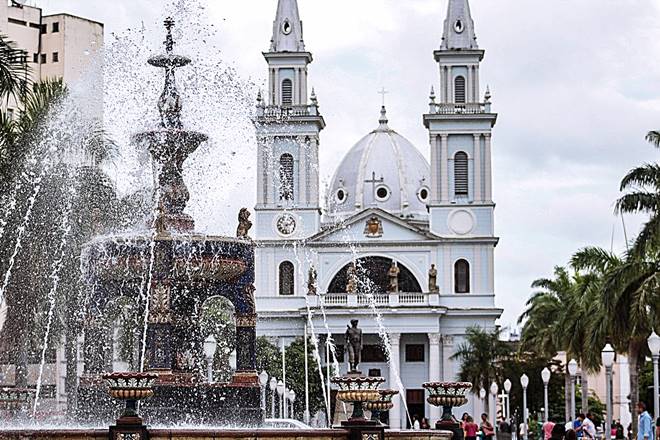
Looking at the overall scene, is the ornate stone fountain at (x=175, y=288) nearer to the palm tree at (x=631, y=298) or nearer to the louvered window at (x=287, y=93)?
the palm tree at (x=631, y=298)

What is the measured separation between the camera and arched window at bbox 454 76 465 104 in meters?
79.1

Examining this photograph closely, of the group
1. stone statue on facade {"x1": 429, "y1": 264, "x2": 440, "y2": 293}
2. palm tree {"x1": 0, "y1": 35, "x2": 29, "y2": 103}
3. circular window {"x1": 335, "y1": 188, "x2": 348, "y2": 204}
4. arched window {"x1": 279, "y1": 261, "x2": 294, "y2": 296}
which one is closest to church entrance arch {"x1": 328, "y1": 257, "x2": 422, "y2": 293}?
stone statue on facade {"x1": 429, "y1": 264, "x2": 440, "y2": 293}

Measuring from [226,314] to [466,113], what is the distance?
52.5 meters

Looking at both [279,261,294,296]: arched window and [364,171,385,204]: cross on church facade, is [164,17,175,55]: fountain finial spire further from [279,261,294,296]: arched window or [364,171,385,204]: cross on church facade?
[364,171,385,204]: cross on church facade

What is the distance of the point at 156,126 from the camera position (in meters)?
19.8

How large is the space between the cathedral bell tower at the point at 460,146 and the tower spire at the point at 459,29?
2.2 inches

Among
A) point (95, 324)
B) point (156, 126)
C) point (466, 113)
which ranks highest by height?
point (466, 113)

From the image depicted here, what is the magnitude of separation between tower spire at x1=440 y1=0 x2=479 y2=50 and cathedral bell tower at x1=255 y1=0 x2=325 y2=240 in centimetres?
801

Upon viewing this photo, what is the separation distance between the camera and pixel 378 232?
7956 cm

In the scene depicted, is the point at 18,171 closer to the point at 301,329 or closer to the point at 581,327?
the point at 581,327

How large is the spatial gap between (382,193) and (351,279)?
14.3 m

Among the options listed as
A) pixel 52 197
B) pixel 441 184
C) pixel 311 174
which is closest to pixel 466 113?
pixel 441 184

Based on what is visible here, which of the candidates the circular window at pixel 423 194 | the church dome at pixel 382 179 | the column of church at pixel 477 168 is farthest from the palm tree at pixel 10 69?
the circular window at pixel 423 194

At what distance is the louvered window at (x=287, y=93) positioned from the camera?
263 ft
